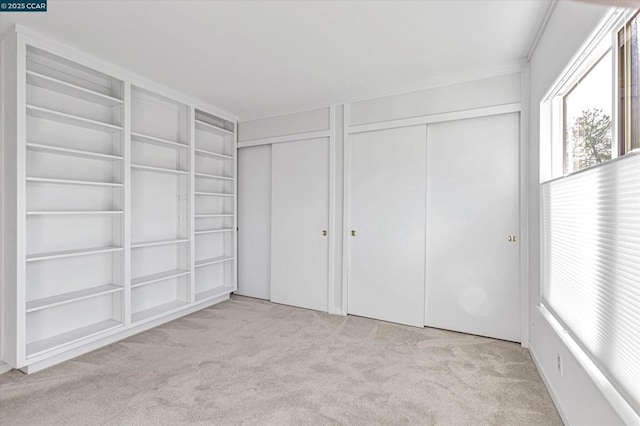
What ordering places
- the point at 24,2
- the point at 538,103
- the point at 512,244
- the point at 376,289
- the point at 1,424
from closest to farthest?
the point at 1,424 < the point at 24,2 < the point at 538,103 < the point at 512,244 < the point at 376,289

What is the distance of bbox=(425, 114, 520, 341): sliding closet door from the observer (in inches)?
118

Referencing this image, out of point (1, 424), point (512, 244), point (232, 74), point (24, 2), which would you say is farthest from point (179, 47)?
point (512, 244)

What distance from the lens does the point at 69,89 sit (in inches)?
108

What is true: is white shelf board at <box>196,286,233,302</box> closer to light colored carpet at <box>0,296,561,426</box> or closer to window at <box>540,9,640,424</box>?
light colored carpet at <box>0,296,561,426</box>

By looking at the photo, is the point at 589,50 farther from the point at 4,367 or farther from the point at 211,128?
the point at 4,367

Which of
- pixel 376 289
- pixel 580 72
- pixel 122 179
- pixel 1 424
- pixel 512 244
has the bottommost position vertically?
pixel 1 424

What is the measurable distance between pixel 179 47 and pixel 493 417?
3.45 metres

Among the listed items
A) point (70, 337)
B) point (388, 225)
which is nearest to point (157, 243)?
point (70, 337)

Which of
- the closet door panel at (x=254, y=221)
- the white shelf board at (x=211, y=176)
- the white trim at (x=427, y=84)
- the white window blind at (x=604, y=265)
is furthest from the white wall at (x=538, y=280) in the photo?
the white shelf board at (x=211, y=176)

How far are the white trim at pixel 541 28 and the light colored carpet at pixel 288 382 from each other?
252 centimetres

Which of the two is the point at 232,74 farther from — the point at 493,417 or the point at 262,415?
the point at 493,417

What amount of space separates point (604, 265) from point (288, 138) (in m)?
3.39

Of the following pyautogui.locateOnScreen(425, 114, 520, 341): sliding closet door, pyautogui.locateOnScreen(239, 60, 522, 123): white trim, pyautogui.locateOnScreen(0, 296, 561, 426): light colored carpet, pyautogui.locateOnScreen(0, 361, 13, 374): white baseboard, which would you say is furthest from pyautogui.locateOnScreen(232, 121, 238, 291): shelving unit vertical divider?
pyautogui.locateOnScreen(425, 114, 520, 341): sliding closet door

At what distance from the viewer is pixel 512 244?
2992mm
